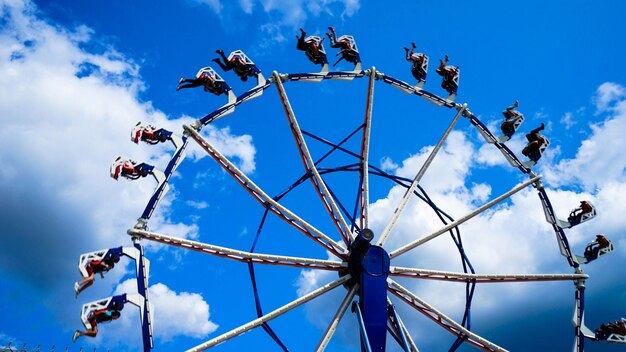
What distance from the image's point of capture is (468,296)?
25672mm

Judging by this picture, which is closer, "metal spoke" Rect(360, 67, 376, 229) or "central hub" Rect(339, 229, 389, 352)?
"central hub" Rect(339, 229, 389, 352)

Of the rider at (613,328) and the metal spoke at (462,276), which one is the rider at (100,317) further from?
the rider at (613,328)

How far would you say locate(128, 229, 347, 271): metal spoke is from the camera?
2098 centimetres

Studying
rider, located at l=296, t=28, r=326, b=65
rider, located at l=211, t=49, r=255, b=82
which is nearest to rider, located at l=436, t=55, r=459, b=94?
rider, located at l=296, t=28, r=326, b=65

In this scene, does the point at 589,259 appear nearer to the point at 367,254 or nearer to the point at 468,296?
the point at 468,296

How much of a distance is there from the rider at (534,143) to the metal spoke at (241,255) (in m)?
14.2

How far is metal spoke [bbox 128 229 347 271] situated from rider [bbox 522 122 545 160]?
14.2 metres

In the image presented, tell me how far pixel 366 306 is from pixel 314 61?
1310 cm

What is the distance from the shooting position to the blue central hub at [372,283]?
2180 centimetres

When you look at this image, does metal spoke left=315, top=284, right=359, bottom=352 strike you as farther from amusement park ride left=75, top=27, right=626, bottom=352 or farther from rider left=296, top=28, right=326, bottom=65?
rider left=296, top=28, right=326, bottom=65

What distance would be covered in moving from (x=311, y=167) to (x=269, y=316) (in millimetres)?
7328

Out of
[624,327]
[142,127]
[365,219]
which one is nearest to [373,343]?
[365,219]

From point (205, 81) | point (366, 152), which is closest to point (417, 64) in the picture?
point (366, 152)

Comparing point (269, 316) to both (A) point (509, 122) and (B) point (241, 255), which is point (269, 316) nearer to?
(B) point (241, 255)
